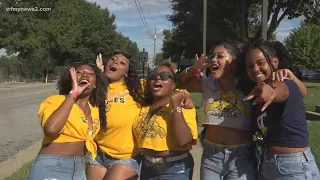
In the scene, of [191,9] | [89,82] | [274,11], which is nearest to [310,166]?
[89,82]

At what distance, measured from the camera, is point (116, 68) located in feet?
13.2

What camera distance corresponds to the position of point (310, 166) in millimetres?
2809

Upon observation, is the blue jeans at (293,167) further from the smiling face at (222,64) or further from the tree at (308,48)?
the tree at (308,48)

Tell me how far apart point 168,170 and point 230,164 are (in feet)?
1.72

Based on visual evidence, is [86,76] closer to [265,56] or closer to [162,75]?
[162,75]

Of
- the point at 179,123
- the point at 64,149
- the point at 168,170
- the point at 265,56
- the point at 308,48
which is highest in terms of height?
the point at 308,48

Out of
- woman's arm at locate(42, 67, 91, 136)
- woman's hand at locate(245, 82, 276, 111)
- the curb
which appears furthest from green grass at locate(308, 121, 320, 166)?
the curb

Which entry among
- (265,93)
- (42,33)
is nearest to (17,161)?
(265,93)

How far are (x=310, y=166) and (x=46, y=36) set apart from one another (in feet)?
185

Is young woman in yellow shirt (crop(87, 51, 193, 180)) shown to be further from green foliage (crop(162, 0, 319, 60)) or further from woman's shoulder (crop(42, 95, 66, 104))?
green foliage (crop(162, 0, 319, 60))

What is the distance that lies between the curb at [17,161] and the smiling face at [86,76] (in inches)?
150

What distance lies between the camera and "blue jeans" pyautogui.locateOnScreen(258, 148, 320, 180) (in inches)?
109

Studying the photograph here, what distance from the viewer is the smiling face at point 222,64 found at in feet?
11.2

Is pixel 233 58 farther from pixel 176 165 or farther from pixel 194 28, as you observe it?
pixel 194 28
